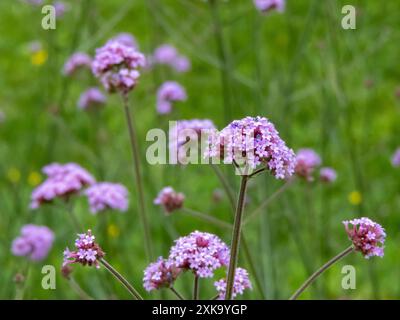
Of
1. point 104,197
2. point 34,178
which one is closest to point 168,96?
point 104,197

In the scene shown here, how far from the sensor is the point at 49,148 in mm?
1993

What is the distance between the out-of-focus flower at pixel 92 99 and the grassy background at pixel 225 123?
0.21ft

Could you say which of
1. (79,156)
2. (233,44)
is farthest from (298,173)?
(233,44)

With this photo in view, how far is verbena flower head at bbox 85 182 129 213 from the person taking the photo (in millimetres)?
1512

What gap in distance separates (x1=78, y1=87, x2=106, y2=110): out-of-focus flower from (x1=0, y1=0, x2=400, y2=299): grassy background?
0.21 ft

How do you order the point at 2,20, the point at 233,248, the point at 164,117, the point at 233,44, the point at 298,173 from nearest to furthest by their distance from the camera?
the point at 233,248
the point at 298,173
the point at 164,117
the point at 233,44
the point at 2,20

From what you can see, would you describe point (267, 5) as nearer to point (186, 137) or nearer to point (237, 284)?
point (186, 137)

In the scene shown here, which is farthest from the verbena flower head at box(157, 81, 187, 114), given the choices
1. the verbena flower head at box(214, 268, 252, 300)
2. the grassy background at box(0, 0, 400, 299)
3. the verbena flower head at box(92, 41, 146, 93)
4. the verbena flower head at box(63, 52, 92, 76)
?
the verbena flower head at box(214, 268, 252, 300)

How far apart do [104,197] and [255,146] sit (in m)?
0.80

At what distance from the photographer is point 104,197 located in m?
1.51

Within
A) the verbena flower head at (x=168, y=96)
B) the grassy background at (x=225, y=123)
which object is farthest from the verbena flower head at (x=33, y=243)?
the verbena flower head at (x=168, y=96)
